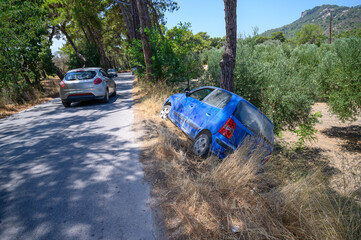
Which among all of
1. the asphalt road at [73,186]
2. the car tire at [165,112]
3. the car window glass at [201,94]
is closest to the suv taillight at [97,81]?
the asphalt road at [73,186]

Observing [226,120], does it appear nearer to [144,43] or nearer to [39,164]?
[39,164]

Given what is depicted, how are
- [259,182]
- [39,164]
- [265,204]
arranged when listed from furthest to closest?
[39,164] → [259,182] → [265,204]

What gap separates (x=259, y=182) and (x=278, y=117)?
5.81m

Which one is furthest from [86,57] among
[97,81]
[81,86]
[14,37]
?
[81,86]

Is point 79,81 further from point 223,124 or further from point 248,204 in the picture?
point 248,204

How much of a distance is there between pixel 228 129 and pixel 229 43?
3941 millimetres

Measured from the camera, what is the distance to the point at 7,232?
231 cm

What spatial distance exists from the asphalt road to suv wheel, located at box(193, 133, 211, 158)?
1.31 metres

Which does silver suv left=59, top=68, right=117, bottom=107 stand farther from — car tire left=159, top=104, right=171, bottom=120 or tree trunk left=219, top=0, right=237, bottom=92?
tree trunk left=219, top=0, right=237, bottom=92

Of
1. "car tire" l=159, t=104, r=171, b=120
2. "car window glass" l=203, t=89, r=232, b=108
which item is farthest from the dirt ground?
"car tire" l=159, t=104, r=171, b=120

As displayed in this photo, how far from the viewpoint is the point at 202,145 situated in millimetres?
4398

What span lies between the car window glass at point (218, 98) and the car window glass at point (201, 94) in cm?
27

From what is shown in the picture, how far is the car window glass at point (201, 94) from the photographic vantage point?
565cm

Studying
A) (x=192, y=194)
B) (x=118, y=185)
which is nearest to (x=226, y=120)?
(x=192, y=194)
